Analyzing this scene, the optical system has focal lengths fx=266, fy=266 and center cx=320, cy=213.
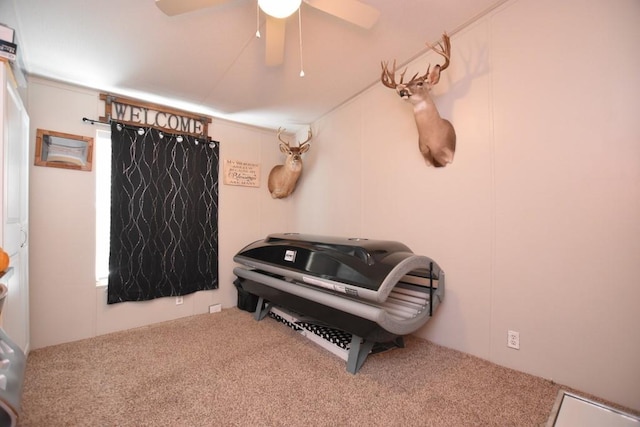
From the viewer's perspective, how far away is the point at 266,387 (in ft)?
5.76

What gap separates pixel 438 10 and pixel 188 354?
323 cm

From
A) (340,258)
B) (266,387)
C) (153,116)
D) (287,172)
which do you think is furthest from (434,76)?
(153,116)

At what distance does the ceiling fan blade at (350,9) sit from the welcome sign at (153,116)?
224cm

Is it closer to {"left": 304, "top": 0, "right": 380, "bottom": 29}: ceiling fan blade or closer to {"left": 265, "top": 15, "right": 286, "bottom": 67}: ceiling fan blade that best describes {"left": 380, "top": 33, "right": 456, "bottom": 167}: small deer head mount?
{"left": 304, "top": 0, "right": 380, "bottom": 29}: ceiling fan blade

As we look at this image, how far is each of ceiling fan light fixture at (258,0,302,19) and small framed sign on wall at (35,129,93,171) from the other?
234 centimetres

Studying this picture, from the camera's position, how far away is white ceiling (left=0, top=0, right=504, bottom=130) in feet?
5.84

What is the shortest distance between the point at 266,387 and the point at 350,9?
2410 millimetres

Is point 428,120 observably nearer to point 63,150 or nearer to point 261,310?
point 261,310

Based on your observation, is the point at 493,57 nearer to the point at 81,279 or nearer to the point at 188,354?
the point at 188,354

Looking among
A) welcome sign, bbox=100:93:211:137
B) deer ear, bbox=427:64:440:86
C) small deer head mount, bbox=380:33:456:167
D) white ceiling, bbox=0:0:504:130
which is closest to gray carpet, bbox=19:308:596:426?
small deer head mount, bbox=380:33:456:167

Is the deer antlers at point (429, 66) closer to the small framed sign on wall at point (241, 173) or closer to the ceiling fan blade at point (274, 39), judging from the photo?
the ceiling fan blade at point (274, 39)

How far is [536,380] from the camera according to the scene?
1679 millimetres

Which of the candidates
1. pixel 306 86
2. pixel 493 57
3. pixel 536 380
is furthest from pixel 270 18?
pixel 536 380

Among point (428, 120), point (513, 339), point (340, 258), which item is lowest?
point (513, 339)
